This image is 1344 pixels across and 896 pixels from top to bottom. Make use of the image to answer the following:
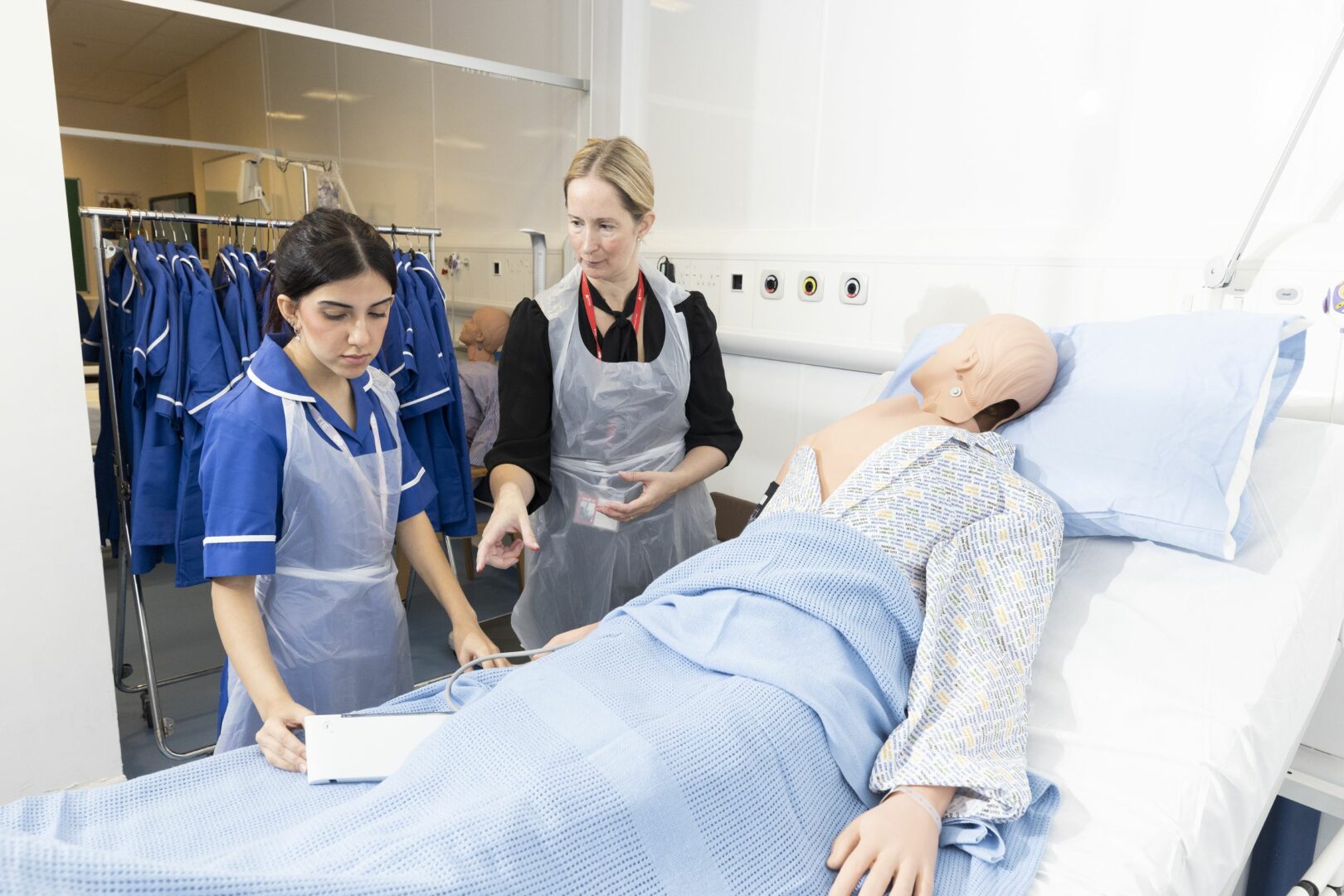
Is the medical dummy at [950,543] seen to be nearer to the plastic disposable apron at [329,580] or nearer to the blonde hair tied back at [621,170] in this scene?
the plastic disposable apron at [329,580]

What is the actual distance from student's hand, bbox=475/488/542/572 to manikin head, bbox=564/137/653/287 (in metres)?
0.47

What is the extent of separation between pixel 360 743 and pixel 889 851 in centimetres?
62

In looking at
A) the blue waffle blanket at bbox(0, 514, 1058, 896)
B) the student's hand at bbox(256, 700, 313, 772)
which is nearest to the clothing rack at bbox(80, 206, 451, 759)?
the student's hand at bbox(256, 700, 313, 772)

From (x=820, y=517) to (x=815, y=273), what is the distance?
1.15 meters

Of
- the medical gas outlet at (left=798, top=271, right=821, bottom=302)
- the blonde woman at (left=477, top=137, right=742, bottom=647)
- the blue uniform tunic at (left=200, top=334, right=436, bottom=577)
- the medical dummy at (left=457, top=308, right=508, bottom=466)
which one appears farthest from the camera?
the medical dummy at (left=457, top=308, right=508, bottom=466)

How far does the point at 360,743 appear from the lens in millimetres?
1032

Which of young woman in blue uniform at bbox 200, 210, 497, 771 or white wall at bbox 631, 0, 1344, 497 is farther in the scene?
white wall at bbox 631, 0, 1344, 497

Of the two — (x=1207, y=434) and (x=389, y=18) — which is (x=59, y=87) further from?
(x=1207, y=434)

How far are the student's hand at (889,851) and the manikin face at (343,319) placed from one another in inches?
38.2

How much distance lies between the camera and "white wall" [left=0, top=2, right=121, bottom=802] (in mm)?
1574

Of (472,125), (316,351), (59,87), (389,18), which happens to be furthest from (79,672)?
(59,87)

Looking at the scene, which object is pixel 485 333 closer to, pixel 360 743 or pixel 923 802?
pixel 360 743

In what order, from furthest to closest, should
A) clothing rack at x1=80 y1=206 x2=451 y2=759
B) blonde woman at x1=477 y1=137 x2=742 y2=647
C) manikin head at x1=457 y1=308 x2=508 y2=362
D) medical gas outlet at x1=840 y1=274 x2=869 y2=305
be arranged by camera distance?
manikin head at x1=457 y1=308 x2=508 y2=362
medical gas outlet at x1=840 y1=274 x2=869 y2=305
clothing rack at x1=80 y1=206 x2=451 y2=759
blonde woman at x1=477 y1=137 x2=742 y2=647

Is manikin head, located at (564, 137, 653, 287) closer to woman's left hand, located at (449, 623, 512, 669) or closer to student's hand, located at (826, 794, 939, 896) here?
woman's left hand, located at (449, 623, 512, 669)
